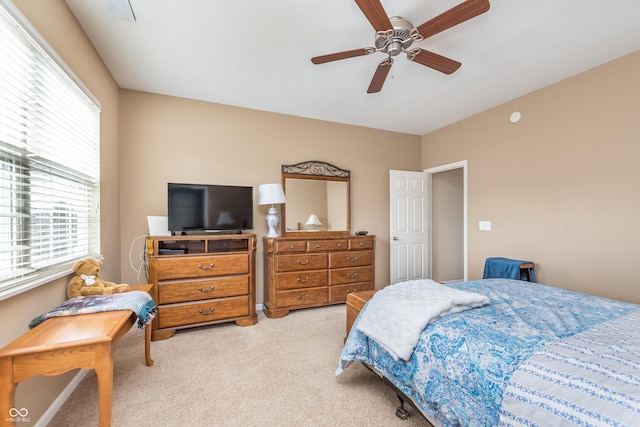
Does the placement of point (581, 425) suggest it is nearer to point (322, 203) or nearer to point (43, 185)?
point (43, 185)

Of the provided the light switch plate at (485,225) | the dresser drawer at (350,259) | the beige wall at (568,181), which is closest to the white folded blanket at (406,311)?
the dresser drawer at (350,259)

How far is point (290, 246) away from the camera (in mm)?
3371

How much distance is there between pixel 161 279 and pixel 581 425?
3.08 metres

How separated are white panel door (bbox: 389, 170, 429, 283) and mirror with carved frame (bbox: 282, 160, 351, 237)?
2.57ft

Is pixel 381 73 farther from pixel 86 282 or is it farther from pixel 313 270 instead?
pixel 86 282

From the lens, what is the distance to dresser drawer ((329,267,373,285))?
3590 mm

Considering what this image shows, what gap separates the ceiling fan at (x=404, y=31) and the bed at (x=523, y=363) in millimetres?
1697

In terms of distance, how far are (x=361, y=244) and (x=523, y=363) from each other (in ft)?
9.09

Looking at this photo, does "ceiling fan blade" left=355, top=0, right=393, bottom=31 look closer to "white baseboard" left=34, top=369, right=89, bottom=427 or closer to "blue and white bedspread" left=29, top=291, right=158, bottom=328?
"blue and white bedspread" left=29, top=291, right=158, bottom=328

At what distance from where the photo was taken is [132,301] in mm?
1752

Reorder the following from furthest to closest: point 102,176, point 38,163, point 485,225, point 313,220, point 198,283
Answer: point 313,220
point 485,225
point 198,283
point 102,176
point 38,163

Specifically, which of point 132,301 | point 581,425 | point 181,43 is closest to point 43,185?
point 132,301

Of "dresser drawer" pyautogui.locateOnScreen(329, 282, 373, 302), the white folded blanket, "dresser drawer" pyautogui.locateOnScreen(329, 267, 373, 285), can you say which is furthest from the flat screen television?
the white folded blanket

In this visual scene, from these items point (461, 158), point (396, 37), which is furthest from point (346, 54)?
point (461, 158)
